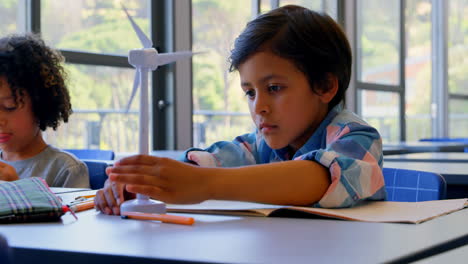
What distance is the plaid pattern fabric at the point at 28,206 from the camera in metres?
0.82

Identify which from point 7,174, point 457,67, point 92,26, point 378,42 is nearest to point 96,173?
point 7,174

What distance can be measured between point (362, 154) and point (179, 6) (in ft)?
10.1

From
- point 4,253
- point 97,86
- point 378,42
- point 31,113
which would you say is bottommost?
point 4,253

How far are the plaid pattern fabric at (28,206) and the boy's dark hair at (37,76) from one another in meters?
0.97

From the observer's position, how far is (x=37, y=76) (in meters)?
1.88

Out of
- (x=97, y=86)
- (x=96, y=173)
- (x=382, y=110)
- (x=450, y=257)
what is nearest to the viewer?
(x=450, y=257)

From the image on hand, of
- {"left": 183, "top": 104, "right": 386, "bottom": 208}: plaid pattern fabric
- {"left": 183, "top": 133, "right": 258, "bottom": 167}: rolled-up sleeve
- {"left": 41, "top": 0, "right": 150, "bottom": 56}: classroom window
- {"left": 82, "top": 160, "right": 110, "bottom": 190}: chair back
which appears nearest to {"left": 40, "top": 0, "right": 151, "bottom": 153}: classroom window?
{"left": 41, "top": 0, "right": 150, "bottom": 56}: classroom window

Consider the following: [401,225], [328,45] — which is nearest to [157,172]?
[401,225]

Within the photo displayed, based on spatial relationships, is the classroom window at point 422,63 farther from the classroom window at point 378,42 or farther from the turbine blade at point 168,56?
the turbine blade at point 168,56

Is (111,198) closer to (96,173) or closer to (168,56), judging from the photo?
(168,56)

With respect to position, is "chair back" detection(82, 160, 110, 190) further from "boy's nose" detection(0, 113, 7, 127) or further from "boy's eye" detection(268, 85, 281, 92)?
"boy's eye" detection(268, 85, 281, 92)

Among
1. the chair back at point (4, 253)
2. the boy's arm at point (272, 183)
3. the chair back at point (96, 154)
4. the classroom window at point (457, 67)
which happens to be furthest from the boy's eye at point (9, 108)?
the classroom window at point (457, 67)

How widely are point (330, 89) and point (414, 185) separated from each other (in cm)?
33

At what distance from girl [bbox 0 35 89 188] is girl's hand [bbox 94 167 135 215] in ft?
2.76
